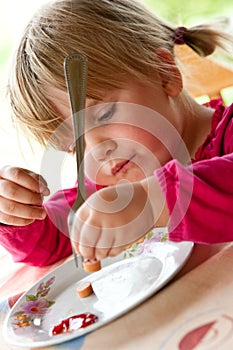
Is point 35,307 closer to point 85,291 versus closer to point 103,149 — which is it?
point 85,291

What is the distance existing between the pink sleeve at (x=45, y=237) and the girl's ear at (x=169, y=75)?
0.21m

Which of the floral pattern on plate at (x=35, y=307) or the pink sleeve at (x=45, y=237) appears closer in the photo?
the floral pattern on plate at (x=35, y=307)

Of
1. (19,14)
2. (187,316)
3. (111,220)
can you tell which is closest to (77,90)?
(111,220)

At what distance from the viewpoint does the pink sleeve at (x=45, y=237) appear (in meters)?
0.84

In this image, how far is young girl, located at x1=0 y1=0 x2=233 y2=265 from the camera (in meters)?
0.79

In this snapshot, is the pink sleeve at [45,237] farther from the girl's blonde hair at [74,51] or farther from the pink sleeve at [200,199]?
the pink sleeve at [200,199]

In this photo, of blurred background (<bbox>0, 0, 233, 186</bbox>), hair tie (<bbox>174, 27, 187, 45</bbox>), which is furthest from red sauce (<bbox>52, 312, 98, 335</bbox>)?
blurred background (<bbox>0, 0, 233, 186</bbox>)

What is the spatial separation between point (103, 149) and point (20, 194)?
14 centimetres

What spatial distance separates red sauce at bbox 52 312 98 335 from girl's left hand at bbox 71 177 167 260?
0.07m

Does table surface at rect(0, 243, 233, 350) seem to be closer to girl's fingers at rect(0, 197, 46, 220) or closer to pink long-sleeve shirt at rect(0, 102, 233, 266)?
pink long-sleeve shirt at rect(0, 102, 233, 266)

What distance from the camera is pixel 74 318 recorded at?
58 cm

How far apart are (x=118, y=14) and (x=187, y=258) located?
1.46 feet

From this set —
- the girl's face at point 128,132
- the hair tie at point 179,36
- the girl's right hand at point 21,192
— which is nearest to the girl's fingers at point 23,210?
the girl's right hand at point 21,192

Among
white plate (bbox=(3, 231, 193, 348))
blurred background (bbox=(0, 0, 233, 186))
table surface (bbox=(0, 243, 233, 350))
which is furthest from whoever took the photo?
blurred background (bbox=(0, 0, 233, 186))
